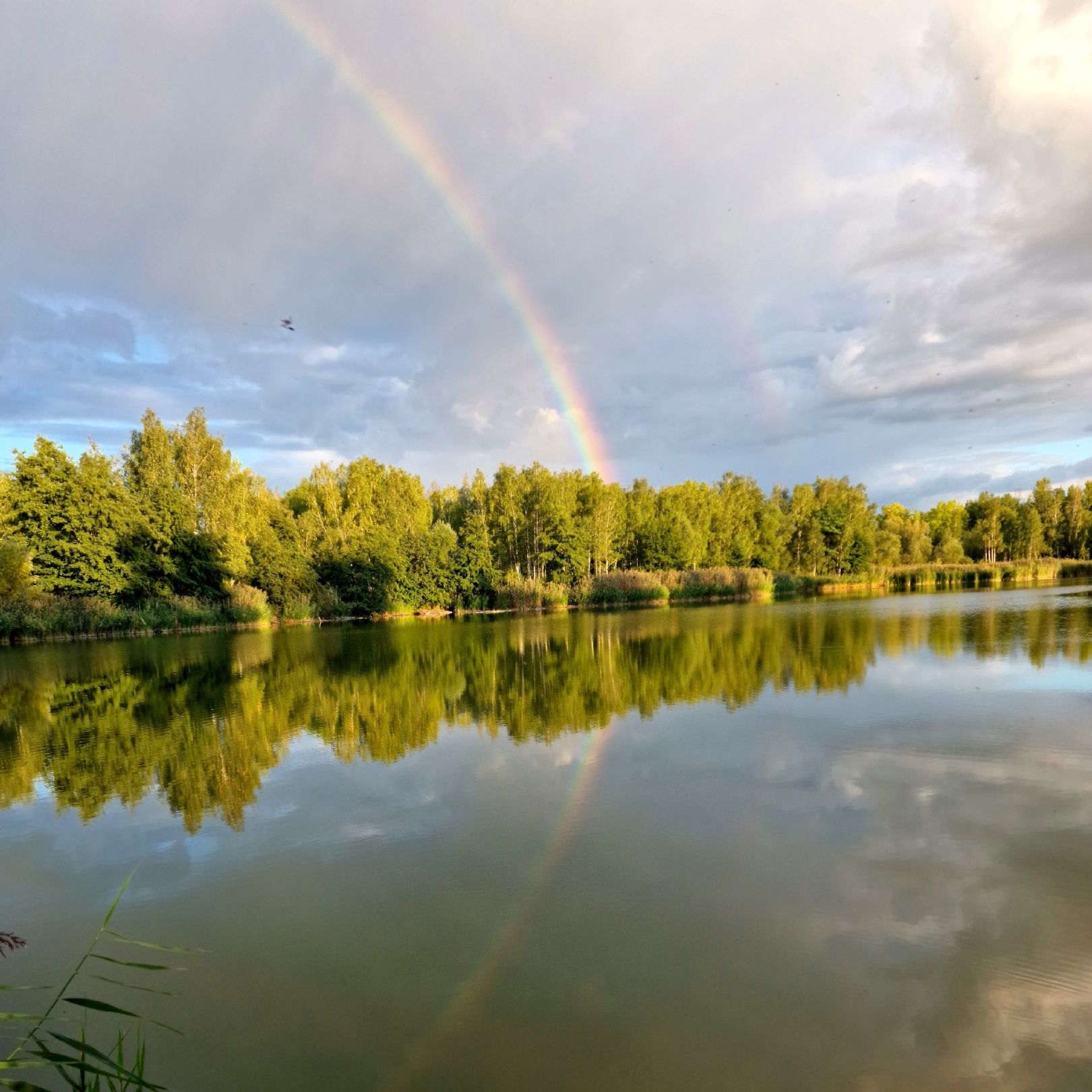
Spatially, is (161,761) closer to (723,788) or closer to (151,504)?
→ (723,788)

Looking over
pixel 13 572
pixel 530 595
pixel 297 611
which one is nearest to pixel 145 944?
pixel 13 572

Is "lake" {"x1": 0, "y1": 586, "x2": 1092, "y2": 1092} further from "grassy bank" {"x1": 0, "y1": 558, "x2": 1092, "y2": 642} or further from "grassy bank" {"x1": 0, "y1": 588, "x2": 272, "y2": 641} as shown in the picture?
"grassy bank" {"x1": 0, "y1": 558, "x2": 1092, "y2": 642}

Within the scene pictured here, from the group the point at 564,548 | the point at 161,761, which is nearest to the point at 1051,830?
the point at 161,761

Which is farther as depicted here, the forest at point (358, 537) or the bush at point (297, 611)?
the bush at point (297, 611)

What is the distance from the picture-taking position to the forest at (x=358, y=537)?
33469 millimetres

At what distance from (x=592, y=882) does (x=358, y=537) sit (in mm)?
41122

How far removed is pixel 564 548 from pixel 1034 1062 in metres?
48.3

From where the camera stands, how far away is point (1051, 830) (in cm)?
628

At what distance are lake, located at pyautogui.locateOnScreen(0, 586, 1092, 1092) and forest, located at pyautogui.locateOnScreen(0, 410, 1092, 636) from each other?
23632 millimetres

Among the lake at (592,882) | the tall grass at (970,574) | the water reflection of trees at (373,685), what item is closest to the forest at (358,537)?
the tall grass at (970,574)

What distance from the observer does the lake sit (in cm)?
380

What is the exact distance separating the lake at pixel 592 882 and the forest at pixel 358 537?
77.5ft

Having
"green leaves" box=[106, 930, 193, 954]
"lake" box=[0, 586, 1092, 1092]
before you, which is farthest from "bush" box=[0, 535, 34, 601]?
"green leaves" box=[106, 930, 193, 954]

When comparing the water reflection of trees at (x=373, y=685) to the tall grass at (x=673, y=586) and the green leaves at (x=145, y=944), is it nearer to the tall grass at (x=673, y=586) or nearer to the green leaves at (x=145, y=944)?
the green leaves at (x=145, y=944)
